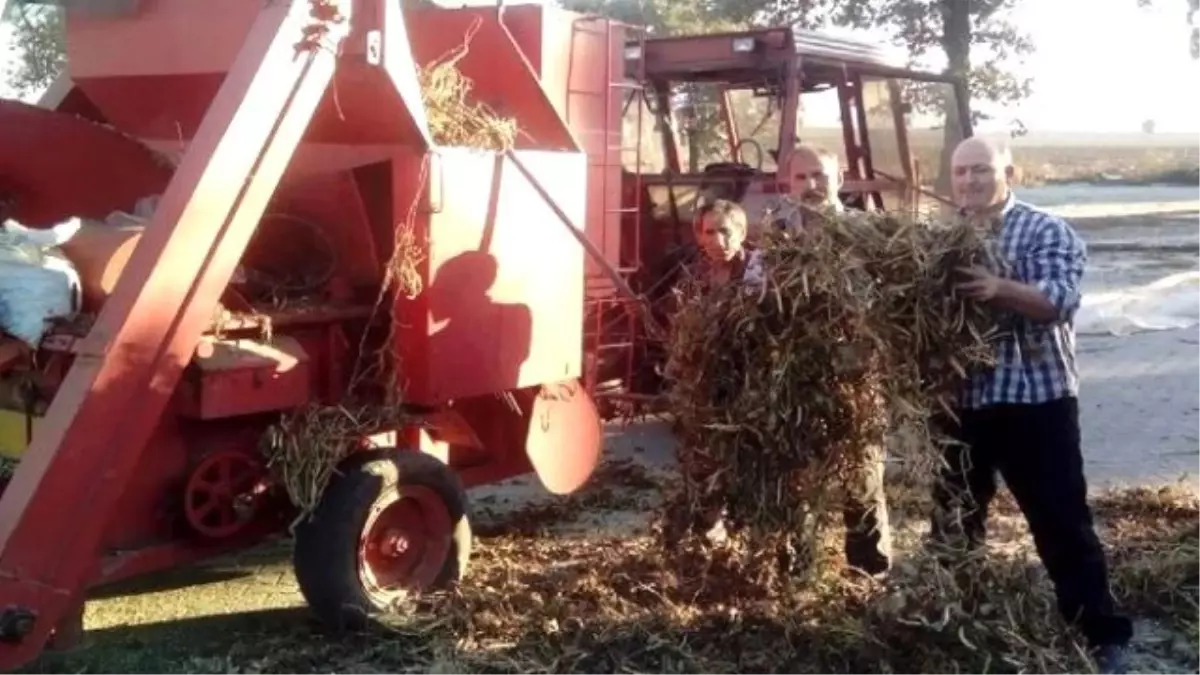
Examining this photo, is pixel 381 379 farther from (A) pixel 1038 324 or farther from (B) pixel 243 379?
(A) pixel 1038 324

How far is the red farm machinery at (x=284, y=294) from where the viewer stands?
3611mm

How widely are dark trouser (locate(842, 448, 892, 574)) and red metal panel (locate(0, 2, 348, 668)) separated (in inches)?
79.7

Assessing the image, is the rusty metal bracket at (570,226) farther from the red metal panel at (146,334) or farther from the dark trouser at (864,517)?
the red metal panel at (146,334)

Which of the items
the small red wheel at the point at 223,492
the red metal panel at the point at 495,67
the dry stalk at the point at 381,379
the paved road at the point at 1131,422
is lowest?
the paved road at the point at 1131,422

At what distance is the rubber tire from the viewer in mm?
4410

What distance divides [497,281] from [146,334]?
1533mm

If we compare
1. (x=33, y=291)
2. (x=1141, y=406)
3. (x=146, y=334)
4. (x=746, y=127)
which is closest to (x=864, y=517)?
(x=146, y=334)

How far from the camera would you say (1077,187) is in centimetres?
3741

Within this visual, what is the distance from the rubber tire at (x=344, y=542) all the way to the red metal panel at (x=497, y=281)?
0.32 m

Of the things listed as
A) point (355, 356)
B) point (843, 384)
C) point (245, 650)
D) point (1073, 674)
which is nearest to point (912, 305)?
point (843, 384)

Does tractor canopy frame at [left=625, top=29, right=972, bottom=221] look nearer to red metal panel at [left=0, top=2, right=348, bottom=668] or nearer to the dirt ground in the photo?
the dirt ground

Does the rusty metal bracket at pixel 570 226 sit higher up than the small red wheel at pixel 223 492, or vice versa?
the rusty metal bracket at pixel 570 226

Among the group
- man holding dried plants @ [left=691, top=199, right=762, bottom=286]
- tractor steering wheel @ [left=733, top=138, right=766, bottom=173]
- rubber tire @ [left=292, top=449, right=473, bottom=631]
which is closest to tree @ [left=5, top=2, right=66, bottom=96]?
rubber tire @ [left=292, top=449, right=473, bottom=631]

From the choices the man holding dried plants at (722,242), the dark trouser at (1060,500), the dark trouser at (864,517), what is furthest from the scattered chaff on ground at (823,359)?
the man holding dried plants at (722,242)
